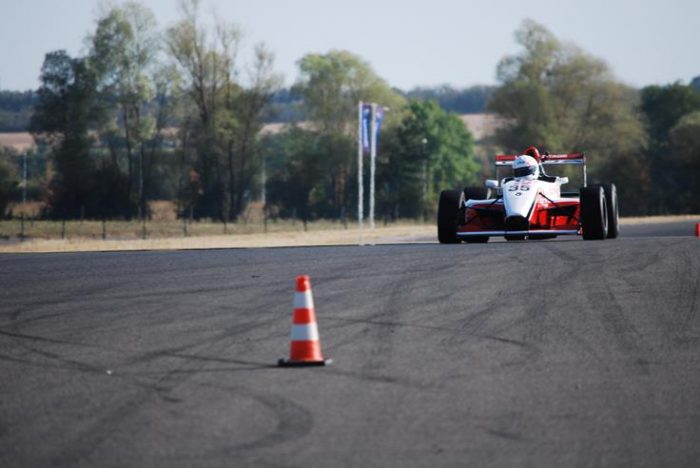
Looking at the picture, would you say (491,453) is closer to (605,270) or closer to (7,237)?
(605,270)

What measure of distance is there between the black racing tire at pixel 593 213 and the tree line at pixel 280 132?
2114 inches

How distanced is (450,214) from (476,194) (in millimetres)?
955

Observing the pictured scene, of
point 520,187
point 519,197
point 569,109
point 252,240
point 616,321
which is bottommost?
point 252,240

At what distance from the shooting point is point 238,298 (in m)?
14.5

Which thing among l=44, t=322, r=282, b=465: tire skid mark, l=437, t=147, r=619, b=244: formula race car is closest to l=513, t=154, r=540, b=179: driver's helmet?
l=437, t=147, r=619, b=244: formula race car

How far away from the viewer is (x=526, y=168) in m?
24.0

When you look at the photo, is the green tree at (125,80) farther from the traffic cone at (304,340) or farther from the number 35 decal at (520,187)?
the traffic cone at (304,340)

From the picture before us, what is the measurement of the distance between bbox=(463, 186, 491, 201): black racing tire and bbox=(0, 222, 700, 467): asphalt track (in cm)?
661

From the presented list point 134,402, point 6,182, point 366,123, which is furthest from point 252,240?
point 134,402

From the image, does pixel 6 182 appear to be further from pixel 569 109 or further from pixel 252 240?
pixel 569 109

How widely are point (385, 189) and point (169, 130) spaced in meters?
17.7

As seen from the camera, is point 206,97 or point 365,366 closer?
point 365,366

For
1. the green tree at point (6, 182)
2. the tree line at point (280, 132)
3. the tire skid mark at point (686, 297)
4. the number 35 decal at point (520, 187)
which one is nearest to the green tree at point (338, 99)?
the tree line at point (280, 132)

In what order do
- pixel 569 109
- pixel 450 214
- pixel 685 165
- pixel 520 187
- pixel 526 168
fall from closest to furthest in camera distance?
1. pixel 520 187
2. pixel 526 168
3. pixel 450 214
4. pixel 569 109
5. pixel 685 165
